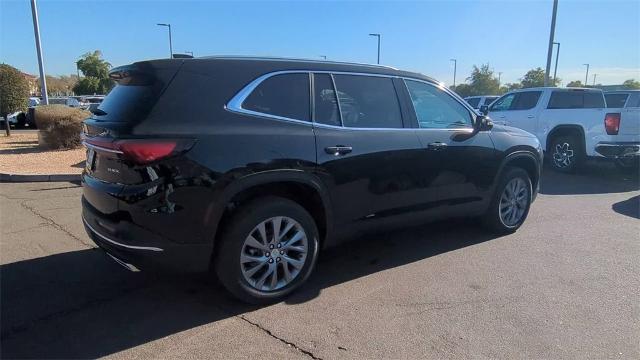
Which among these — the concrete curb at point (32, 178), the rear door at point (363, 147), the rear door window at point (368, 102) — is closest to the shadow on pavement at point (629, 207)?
the rear door at point (363, 147)

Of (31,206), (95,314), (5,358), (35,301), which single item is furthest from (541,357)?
(31,206)

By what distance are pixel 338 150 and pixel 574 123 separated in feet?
26.9

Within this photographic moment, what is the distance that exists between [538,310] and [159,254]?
2.82 metres

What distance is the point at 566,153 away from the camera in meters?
10.4

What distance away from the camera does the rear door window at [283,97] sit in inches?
140

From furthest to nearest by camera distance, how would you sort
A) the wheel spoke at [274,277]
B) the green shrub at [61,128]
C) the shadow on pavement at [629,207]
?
the green shrub at [61,128] < the shadow on pavement at [629,207] < the wheel spoke at [274,277]

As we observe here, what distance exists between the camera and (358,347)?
10.1ft

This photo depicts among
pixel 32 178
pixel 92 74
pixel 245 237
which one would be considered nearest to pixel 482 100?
pixel 32 178

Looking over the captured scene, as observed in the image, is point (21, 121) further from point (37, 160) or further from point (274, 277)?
point (274, 277)

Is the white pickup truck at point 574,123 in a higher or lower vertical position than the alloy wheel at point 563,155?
higher

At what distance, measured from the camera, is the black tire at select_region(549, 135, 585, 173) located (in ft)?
33.2

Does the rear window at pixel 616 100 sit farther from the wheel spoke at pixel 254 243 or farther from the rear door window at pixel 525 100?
the wheel spoke at pixel 254 243

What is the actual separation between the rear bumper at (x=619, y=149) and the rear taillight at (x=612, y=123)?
0.24 metres

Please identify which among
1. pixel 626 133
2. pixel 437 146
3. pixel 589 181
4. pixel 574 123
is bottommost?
pixel 589 181
